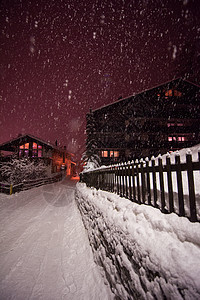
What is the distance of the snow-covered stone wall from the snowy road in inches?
27.2

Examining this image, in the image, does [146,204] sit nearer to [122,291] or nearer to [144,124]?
[122,291]

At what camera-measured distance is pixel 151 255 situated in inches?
72.0

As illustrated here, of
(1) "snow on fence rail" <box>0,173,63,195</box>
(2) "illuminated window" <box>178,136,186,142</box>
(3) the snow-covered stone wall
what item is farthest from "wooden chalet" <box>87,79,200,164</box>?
(3) the snow-covered stone wall

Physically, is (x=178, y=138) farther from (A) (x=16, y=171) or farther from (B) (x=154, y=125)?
(A) (x=16, y=171)

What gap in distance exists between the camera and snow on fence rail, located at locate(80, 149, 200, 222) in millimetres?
2008

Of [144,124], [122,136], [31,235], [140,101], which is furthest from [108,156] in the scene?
[31,235]

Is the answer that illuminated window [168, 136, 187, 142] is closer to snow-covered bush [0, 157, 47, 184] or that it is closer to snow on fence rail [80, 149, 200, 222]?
snow on fence rail [80, 149, 200, 222]

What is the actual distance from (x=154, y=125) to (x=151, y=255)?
21.8 m

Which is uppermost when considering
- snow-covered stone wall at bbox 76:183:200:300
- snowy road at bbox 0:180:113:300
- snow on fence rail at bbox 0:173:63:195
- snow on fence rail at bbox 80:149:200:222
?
snow on fence rail at bbox 80:149:200:222

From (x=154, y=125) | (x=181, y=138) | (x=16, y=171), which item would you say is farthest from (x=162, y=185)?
(x=181, y=138)

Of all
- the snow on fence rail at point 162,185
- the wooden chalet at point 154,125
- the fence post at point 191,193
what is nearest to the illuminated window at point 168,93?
the wooden chalet at point 154,125

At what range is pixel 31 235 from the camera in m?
5.30

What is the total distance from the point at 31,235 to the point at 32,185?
12.7 metres

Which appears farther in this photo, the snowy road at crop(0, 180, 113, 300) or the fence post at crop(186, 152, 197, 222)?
the snowy road at crop(0, 180, 113, 300)
